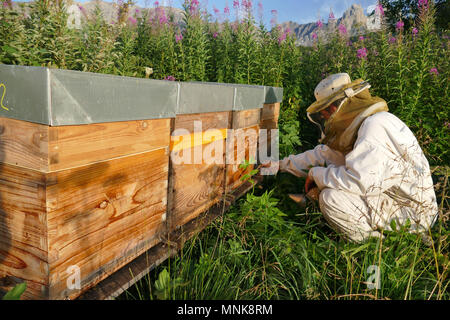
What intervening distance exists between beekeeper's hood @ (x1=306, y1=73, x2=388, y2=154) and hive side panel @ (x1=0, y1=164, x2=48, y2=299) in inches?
88.3

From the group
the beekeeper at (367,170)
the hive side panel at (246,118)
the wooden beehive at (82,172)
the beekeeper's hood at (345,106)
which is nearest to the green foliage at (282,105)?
the beekeeper at (367,170)

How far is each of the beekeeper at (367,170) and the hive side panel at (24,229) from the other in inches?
77.5

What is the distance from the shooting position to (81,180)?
141 centimetres

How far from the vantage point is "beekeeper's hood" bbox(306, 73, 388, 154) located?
2586 millimetres

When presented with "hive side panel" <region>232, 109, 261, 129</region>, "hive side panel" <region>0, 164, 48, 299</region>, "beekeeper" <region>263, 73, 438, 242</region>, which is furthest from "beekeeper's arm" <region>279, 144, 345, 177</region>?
"hive side panel" <region>0, 164, 48, 299</region>

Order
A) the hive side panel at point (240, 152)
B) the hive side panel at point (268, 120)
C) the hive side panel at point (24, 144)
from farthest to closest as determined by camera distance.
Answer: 1. the hive side panel at point (268, 120)
2. the hive side panel at point (240, 152)
3. the hive side panel at point (24, 144)

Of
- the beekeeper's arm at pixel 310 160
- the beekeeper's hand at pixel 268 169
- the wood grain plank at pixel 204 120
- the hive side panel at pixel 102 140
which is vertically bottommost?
the beekeeper's hand at pixel 268 169

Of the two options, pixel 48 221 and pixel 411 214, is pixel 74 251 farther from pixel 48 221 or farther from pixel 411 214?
pixel 411 214

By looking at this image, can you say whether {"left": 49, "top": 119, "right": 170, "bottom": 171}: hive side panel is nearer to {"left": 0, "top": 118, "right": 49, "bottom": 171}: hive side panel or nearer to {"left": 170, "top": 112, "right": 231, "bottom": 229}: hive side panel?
{"left": 0, "top": 118, "right": 49, "bottom": 171}: hive side panel

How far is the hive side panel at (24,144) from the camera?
1231mm

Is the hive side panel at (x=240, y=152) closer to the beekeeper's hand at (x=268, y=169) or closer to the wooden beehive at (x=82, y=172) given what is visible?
the beekeeper's hand at (x=268, y=169)

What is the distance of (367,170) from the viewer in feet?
7.72
